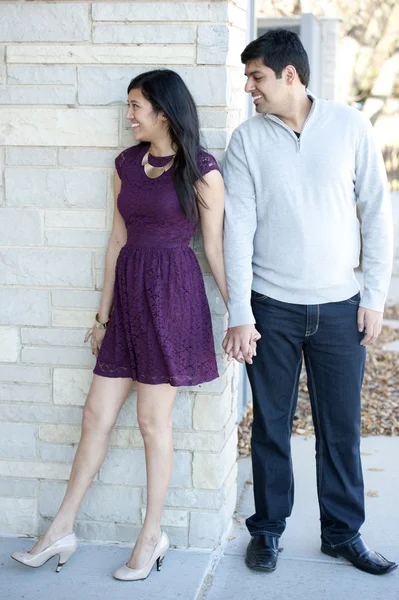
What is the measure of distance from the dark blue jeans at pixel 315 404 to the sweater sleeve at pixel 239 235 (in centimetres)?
11

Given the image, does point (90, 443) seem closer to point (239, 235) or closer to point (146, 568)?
point (146, 568)

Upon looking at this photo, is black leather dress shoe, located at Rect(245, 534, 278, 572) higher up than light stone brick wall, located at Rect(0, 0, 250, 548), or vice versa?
light stone brick wall, located at Rect(0, 0, 250, 548)

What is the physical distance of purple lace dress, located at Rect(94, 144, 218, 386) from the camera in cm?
287

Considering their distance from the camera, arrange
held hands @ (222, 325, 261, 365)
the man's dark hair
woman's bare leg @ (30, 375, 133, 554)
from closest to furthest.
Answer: the man's dark hair < held hands @ (222, 325, 261, 365) < woman's bare leg @ (30, 375, 133, 554)

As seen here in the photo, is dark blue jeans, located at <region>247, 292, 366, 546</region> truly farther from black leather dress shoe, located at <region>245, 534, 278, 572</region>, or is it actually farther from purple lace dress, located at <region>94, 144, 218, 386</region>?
purple lace dress, located at <region>94, 144, 218, 386</region>


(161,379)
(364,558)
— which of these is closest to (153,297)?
(161,379)

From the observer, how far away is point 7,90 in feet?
10.2

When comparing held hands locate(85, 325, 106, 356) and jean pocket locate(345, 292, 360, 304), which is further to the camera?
held hands locate(85, 325, 106, 356)

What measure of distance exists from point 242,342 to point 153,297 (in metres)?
0.33

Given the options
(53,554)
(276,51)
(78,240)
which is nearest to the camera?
(276,51)

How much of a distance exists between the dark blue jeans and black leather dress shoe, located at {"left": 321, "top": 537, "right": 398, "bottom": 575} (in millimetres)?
32

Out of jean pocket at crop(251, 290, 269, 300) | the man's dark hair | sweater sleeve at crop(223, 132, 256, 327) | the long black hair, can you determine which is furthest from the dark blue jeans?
the man's dark hair

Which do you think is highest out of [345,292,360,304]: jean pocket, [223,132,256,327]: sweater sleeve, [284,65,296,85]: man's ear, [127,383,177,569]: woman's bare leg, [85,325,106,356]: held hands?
[284,65,296,85]: man's ear

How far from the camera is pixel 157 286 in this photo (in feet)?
9.41
